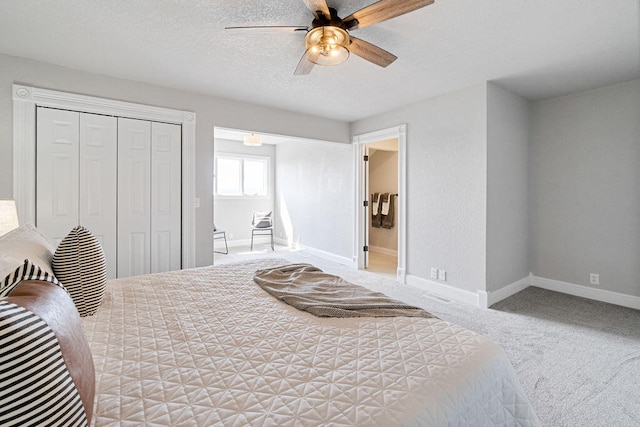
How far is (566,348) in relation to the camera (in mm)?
2400

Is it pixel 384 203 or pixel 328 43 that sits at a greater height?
pixel 328 43

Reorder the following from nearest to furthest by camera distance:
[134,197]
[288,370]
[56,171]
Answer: [288,370], [56,171], [134,197]

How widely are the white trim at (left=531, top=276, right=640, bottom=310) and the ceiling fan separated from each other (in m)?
3.55

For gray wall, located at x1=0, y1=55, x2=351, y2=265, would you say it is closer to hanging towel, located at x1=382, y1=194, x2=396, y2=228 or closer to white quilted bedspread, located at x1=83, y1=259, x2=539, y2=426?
hanging towel, located at x1=382, y1=194, x2=396, y2=228

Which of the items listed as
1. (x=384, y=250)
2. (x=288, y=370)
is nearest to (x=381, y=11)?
(x=288, y=370)

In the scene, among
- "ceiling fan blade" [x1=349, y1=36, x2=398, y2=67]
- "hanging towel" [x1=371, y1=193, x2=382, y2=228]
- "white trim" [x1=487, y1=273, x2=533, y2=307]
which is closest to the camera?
"ceiling fan blade" [x1=349, y1=36, x2=398, y2=67]

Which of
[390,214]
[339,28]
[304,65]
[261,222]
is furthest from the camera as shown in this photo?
[261,222]

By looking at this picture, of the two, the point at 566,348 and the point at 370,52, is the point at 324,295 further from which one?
the point at 566,348

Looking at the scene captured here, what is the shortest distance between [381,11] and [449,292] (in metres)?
3.09

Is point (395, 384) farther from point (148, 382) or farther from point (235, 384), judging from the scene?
point (148, 382)

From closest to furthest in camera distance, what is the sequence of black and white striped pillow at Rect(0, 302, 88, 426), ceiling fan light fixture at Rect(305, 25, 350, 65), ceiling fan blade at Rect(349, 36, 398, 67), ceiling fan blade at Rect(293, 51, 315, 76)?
black and white striped pillow at Rect(0, 302, 88, 426) < ceiling fan light fixture at Rect(305, 25, 350, 65) < ceiling fan blade at Rect(349, 36, 398, 67) < ceiling fan blade at Rect(293, 51, 315, 76)

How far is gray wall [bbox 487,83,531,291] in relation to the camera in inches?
130

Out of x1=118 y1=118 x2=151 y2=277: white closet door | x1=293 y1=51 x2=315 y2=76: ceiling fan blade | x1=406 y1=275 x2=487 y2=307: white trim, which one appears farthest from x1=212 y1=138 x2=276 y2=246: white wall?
x1=293 y1=51 x2=315 y2=76: ceiling fan blade

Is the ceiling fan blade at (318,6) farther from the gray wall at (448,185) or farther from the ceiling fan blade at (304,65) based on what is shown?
A: the gray wall at (448,185)
